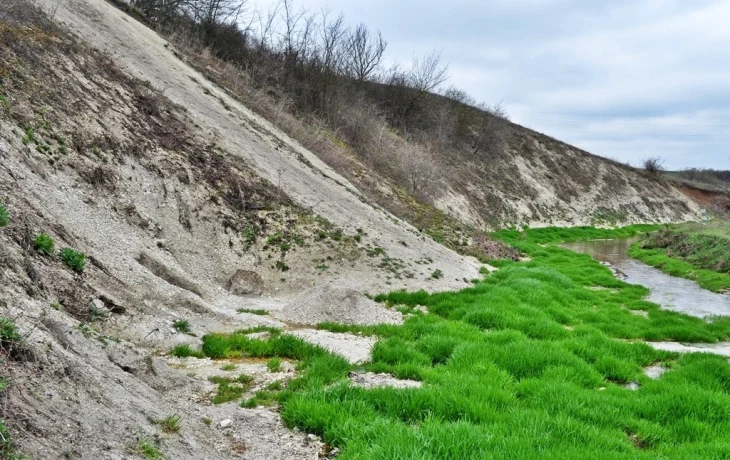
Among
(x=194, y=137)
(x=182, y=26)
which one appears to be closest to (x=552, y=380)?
(x=194, y=137)

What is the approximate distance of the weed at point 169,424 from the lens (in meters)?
4.70

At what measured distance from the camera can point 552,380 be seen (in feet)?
22.4

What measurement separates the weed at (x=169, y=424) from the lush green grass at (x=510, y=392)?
119 centimetres

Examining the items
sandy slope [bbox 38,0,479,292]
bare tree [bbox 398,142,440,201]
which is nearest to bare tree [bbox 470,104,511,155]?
bare tree [bbox 398,142,440,201]

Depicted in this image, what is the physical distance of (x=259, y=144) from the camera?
1827 cm

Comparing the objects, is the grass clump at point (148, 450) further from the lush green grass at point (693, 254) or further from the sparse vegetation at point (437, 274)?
the lush green grass at point (693, 254)

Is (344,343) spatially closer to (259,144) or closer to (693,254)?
(259,144)

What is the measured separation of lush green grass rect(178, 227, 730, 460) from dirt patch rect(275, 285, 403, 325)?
573 mm

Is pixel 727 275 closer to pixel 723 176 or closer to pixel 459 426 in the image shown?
pixel 459 426

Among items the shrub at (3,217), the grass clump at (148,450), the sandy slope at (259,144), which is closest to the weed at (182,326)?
the shrub at (3,217)

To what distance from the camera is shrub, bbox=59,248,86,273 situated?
305 inches

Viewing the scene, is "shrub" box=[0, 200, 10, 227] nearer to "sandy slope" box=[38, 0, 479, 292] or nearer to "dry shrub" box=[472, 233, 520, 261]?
"sandy slope" box=[38, 0, 479, 292]

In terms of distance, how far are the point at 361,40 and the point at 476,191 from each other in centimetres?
1480

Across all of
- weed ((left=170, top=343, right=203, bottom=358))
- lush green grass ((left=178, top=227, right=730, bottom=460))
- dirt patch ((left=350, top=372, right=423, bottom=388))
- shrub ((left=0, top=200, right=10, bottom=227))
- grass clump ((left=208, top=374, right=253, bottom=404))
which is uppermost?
lush green grass ((left=178, top=227, right=730, bottom=460))
